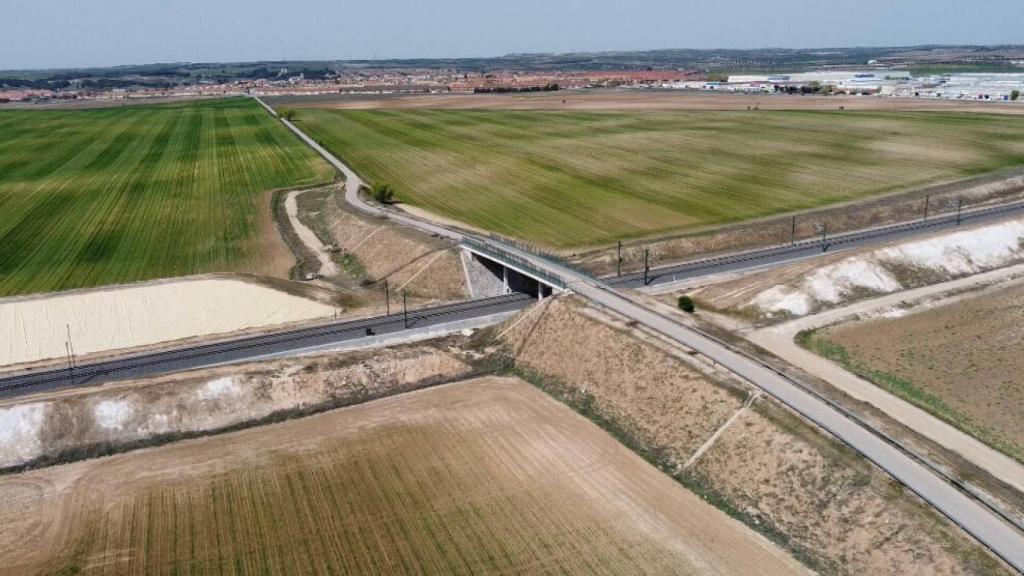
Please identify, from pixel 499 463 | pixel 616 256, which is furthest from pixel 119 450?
pixel 616 256

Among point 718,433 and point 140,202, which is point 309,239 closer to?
point 140,202

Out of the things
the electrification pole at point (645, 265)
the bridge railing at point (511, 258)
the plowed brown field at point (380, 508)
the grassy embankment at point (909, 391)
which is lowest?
the plowed brown field at point (380, 508)

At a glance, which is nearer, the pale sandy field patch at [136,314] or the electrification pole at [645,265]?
the pale sandy field patch at [136,314]

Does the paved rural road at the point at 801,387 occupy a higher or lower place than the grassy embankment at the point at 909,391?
higher

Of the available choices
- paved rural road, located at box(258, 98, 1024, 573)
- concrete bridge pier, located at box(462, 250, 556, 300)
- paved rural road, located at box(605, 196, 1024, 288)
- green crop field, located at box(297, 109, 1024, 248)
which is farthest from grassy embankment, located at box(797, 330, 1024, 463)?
green crop field, located at box(297, 109, 1024, 248)

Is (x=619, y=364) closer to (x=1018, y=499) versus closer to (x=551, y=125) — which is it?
(x=1018, y=499)

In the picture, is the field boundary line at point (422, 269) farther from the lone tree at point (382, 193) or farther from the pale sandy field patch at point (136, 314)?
the lone tree at point (382, 193)

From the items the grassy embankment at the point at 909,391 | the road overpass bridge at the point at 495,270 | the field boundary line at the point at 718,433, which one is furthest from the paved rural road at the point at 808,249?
the field boundary line at the point at 718,433
